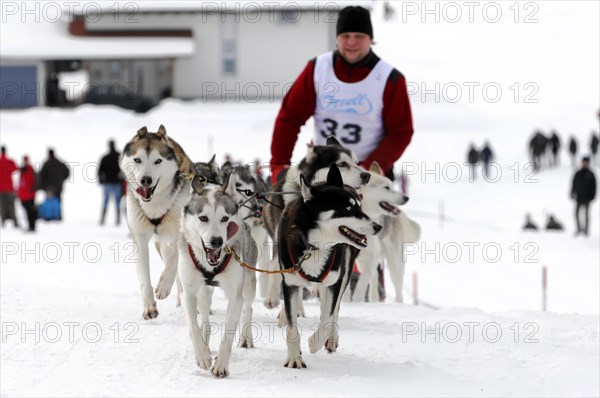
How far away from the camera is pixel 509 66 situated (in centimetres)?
5631

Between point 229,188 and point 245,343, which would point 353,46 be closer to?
point 229,188

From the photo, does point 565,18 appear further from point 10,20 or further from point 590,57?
point 10,20

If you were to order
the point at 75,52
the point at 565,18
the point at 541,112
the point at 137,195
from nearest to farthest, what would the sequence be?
1. the point at 137,195
2. the point at 75,52
3. the point at 541,112
4. the point at 565,18

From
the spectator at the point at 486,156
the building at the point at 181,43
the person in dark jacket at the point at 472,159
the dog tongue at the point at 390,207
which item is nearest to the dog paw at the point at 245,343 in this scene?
the dog tongue at the point at 390,207

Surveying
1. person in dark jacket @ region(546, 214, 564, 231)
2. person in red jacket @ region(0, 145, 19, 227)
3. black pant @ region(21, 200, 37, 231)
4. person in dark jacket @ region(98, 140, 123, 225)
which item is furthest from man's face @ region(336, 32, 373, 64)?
person in dark jacket @ region(546, 214, 564, 231)

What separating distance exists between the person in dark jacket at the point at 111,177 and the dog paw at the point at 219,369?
35.1 ft

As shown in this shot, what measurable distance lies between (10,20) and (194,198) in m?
36.4

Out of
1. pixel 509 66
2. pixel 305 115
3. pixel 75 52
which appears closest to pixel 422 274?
pixel 305 115

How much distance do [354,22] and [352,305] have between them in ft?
6.60

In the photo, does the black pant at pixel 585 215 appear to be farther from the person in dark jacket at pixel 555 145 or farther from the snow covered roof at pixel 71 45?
the snow covered roof at pixel 71 45

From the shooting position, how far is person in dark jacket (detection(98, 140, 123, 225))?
50.0 ft

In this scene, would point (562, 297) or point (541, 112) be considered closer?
point (562, 297)

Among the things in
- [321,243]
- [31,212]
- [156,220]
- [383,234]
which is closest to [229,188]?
[321,243]

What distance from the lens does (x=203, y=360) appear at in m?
4.82
